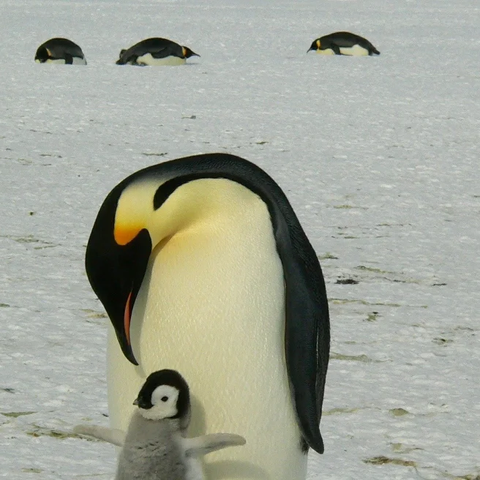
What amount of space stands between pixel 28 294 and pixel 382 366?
145 cm

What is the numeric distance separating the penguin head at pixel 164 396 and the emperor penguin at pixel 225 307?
11cm

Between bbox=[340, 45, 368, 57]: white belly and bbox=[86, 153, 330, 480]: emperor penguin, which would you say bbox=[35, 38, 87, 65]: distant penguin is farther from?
bbox=[86, 153, 330, 480]: emperor penguin

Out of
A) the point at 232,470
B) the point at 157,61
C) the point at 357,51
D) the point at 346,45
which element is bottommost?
the point at 232,470

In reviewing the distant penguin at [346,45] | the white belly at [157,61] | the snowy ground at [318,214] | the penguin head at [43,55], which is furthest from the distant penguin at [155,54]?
the distant penguin at [346,45]

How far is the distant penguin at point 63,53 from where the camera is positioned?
13.3 meters

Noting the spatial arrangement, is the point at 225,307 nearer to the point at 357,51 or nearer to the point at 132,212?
the point at 132,212

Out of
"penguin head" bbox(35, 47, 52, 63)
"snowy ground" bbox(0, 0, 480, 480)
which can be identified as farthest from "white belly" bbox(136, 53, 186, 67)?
"penguin head" bbox(35, 47, 52, 63)

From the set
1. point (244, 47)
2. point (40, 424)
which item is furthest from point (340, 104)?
point (40, 424)

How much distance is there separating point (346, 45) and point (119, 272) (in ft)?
47.2

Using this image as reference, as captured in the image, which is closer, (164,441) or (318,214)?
(164,441)

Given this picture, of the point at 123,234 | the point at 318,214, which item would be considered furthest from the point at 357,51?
the point at 123,234

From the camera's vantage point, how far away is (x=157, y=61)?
14.4 meters

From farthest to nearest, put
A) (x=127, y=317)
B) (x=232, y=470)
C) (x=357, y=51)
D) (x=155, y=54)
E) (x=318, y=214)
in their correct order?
(x=357, y=51)
(x=155, y=54)
(x=318, y=214)
(x=232, y=470)
(x=127, y=317)

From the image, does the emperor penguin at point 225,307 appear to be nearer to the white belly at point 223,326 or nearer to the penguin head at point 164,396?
the white belly at point 223,326
